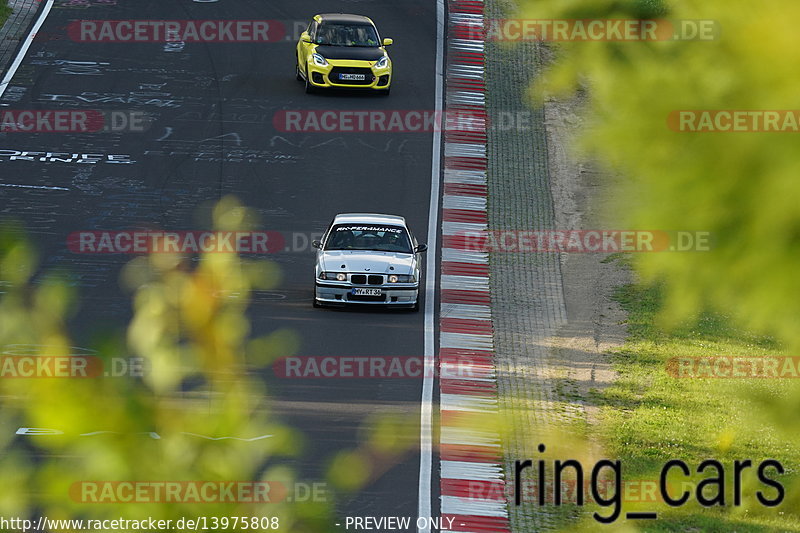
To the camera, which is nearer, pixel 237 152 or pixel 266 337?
pixel 266 337

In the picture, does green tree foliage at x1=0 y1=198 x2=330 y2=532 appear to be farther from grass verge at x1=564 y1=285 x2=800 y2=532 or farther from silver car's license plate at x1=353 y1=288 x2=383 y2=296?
silver car's license plate at x1=353 y1=288 x2=383 y2=296

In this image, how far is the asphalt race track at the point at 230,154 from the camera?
20.4m

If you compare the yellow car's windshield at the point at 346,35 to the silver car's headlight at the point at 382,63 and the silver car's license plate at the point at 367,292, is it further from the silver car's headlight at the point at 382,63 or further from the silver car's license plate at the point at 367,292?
the silver car's license plate at the point at 367,292

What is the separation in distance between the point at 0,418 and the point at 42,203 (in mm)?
24495

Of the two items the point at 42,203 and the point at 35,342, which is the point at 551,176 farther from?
the point at 35,342

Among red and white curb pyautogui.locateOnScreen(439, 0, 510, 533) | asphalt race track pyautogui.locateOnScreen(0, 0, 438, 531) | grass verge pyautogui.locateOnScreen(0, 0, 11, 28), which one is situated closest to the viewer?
red and white curb pyautogui.locateOnScreen(439, 0, 510, 533)

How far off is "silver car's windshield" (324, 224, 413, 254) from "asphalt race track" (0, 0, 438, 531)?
1010 millimetres

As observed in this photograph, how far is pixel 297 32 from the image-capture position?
Result: 118 feet

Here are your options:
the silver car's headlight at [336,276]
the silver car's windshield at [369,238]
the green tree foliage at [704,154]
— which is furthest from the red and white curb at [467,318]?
the green tree foliage at [704,154]

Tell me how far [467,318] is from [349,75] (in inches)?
438

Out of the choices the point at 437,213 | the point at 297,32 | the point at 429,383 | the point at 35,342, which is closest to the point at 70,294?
the point at 35,342

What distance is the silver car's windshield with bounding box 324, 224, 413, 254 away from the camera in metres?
21.3

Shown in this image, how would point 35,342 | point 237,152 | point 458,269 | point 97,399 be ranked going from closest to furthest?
point 97,399 < point 35,342 < point 458,269 < point 237,152

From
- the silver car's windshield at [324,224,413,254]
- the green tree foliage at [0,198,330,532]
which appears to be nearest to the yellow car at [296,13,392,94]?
the silver car's windshield at [324,224,413,254]
